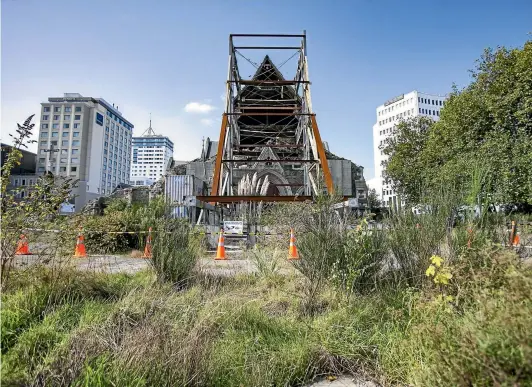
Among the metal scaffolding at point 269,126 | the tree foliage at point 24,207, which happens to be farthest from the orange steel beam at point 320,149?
the tree foliage at point 24,207

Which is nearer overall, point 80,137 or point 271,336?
point 271,336

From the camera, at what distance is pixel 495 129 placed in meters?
18.3

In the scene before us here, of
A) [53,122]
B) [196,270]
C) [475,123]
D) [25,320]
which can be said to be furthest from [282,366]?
[53,122]

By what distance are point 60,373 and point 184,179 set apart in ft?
55.7

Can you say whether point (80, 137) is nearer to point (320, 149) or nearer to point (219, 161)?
point (219, 161)

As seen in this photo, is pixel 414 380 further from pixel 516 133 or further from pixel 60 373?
pixel 516 133

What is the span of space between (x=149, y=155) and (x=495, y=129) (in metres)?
164

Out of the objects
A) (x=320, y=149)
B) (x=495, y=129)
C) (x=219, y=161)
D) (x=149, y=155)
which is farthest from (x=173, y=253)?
(x=149, y=155)

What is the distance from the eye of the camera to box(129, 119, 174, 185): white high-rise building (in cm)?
16269

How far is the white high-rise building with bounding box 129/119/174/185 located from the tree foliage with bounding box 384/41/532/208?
504 feet

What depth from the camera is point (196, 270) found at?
16.2 ft

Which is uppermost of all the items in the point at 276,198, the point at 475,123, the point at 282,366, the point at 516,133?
the point at 475,123

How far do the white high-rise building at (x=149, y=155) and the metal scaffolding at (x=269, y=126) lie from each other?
143357 millimetres

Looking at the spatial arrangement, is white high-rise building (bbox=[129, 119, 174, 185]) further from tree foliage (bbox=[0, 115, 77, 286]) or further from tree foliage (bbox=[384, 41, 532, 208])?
tree foliage (bbox=[0, 115, 77, 286])
